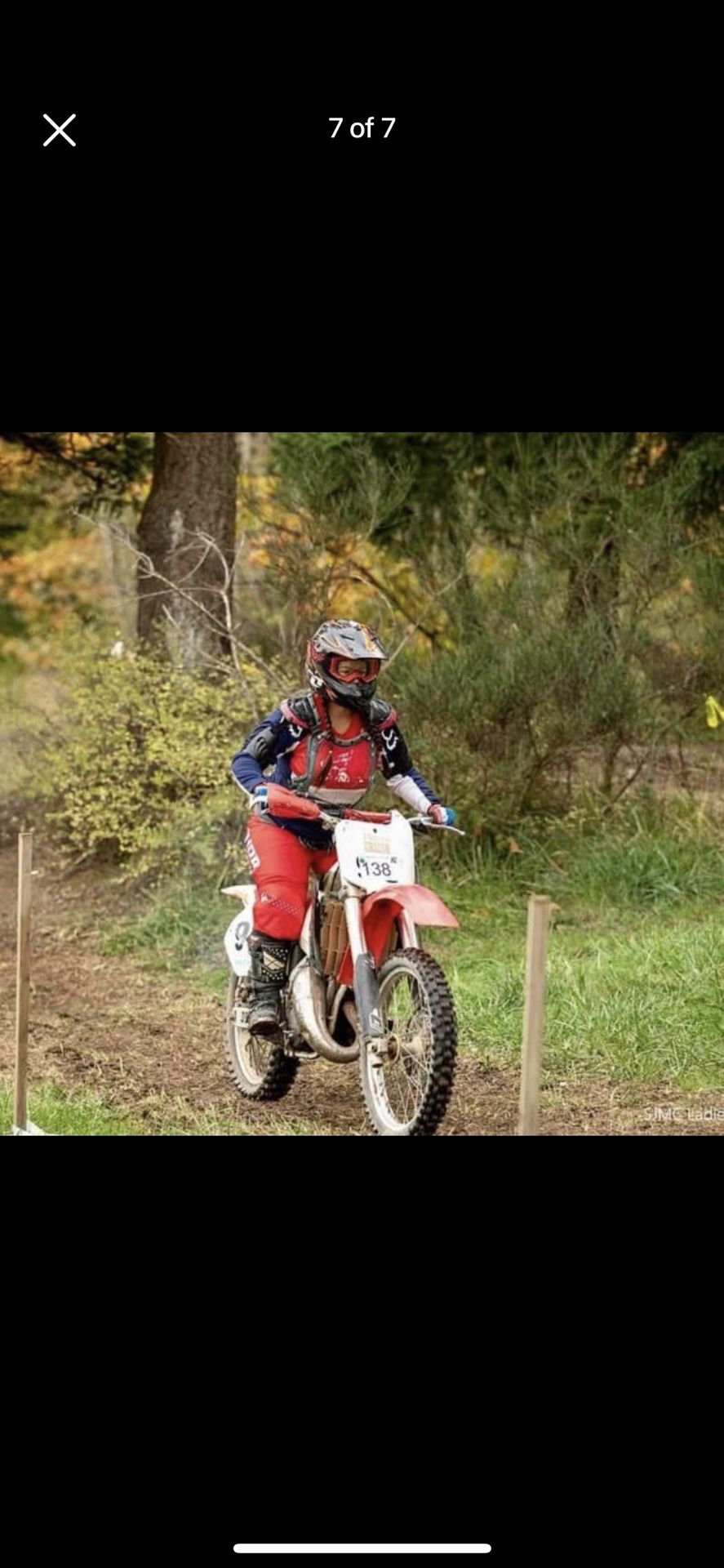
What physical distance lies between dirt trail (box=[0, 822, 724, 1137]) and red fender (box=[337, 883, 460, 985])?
73cm

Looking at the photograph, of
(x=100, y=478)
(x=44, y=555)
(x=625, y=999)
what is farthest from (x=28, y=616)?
(x=625, y=999)

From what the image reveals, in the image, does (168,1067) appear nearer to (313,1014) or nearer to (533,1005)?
(313,1014)

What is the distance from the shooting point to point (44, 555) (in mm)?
20328

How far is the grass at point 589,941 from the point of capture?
23.1 ft

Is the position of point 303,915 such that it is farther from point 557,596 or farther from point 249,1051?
point 557,596

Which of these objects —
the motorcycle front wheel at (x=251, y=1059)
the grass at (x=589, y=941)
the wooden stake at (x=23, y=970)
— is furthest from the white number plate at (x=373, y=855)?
the grass at (x=589, y=941)

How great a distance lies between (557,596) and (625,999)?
375cm

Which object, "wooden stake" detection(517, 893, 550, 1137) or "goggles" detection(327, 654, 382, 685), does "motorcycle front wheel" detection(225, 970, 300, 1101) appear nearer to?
"goggles" detection(327, 654, 382, 685)

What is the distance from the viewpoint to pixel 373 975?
17.3ft

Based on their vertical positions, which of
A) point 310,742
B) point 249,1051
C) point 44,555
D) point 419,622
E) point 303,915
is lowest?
point 249,1051

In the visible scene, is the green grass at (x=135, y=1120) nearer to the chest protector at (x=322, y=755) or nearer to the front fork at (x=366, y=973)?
the front fork at (x=366, y=973)

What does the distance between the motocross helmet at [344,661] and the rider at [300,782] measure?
0.03m

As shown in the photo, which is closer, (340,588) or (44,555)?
(340,588)

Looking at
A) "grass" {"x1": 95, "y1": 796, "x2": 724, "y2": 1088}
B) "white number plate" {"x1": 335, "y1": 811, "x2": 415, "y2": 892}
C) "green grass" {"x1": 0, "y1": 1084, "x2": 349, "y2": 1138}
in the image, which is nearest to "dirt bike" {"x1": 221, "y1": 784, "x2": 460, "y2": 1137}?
"white number plate" {"x1": 335, "y1": 811, "x2": 415, "y2": 892}
